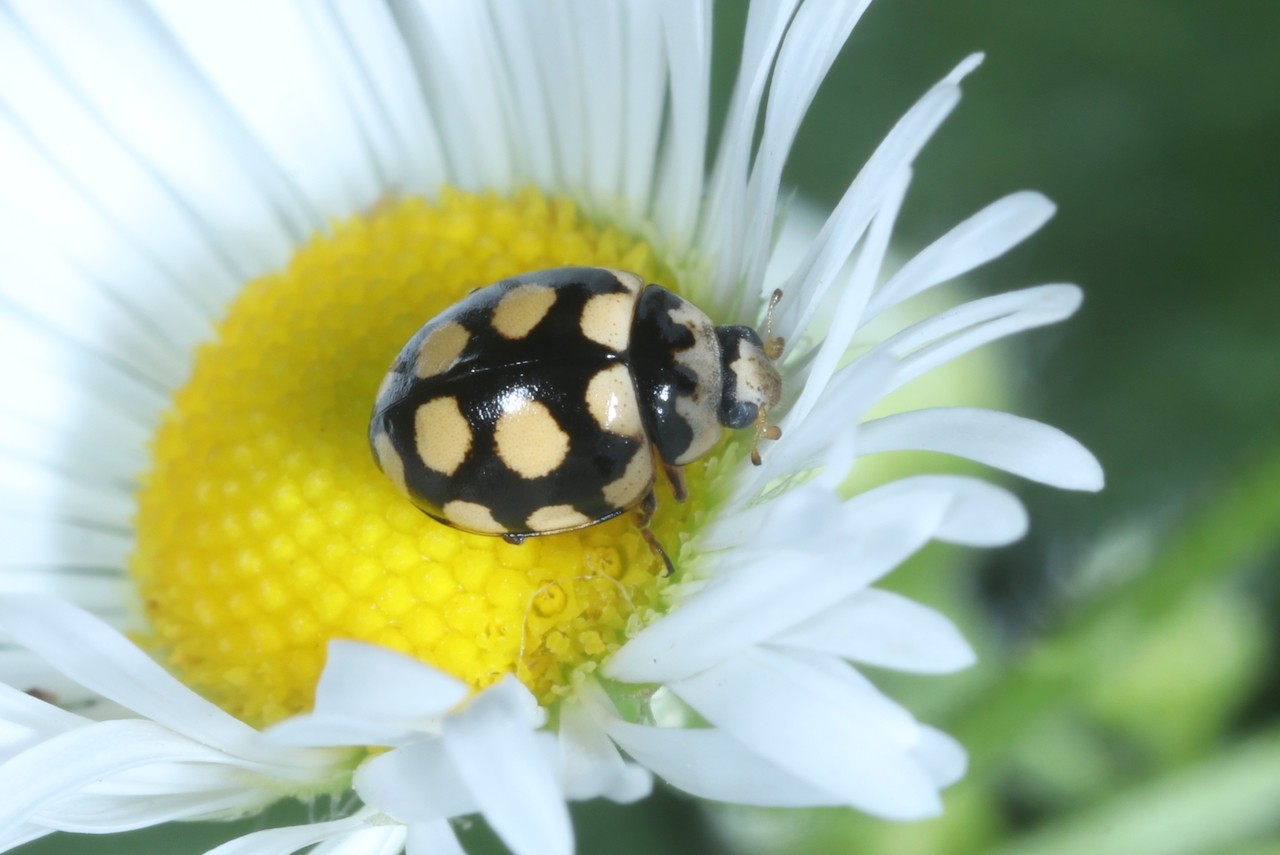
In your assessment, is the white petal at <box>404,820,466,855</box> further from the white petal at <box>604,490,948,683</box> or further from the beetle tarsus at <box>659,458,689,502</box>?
the beetle tarsus at <box>659,458,689,502</box>

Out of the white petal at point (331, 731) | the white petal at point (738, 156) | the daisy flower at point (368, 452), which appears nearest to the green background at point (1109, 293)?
the daisy flower at point (368, 452)

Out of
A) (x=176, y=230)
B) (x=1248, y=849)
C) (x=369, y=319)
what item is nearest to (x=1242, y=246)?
(x=1248, y=849)

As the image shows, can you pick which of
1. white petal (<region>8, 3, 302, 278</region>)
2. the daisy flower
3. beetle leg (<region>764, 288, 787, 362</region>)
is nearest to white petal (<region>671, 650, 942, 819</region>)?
the daisy flower

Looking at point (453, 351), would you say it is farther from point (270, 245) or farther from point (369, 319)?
point (270, 245)

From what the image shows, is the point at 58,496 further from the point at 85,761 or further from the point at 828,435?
the point at 828,435

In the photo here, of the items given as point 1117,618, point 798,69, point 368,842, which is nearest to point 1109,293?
point 1117,618

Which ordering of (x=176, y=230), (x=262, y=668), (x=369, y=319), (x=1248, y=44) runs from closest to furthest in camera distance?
(x=262, y=668)
(x=369, y=319)
(x=176, y=230)
(x=1248, y=44)

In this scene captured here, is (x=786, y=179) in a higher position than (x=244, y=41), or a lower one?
lower
